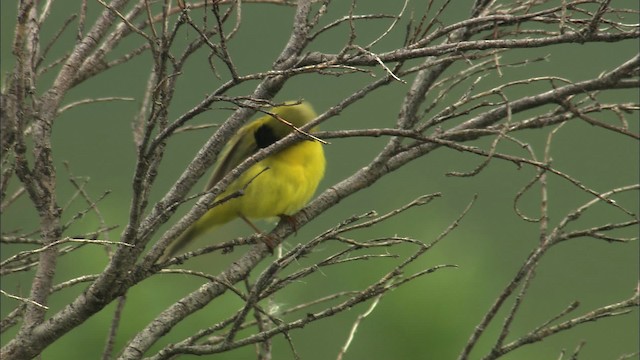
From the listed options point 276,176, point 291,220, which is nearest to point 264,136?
point 276,176

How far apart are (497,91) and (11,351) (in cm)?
122

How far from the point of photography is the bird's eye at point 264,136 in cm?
416

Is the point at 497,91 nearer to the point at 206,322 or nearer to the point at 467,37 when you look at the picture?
the point at 467,37

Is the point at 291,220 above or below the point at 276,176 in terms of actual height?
below

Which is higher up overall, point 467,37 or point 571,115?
point 467,37

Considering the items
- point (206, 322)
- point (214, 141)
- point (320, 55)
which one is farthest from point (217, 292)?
point (206, 322)

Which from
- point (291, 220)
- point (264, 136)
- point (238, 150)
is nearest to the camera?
point (291, 220)

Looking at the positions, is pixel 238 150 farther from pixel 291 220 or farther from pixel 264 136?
pixel 291 220

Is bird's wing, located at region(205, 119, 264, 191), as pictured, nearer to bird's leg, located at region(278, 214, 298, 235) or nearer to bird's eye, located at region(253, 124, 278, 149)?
bird's eye, located at region(253, 124, 278, 149)

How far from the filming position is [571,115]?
2.49m

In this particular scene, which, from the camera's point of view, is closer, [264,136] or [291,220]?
[291,220]

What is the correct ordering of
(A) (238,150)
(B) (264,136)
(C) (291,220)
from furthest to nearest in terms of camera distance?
(B) (264,136) < (A) (238,150) < (C) (291,220)

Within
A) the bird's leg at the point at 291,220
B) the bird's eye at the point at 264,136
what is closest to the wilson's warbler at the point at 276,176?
the bird's eye at the point at 264,136

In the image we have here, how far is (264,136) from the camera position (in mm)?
4199
